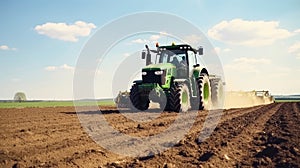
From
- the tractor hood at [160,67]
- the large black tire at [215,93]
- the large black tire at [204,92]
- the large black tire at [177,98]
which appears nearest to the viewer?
the large black tire at [177,98]

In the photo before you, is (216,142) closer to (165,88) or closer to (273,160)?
(273,160)

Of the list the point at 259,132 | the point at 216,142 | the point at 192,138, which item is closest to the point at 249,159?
the point at 216,142

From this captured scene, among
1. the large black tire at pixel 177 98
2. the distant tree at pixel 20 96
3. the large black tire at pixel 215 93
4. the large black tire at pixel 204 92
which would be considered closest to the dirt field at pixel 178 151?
the large black tire at pixel 177 98

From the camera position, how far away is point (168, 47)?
46.0 ft

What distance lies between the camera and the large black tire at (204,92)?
535 inches

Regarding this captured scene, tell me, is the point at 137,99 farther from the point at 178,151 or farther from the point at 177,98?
the point at 178,151

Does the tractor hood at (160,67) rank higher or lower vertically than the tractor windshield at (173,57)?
lower

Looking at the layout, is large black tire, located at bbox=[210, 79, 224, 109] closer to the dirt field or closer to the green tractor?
the green tractor

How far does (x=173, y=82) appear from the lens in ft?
42.2

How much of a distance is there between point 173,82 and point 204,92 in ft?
8.74

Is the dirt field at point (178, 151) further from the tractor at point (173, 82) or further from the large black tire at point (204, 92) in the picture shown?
the large black tire at point (204, 92)

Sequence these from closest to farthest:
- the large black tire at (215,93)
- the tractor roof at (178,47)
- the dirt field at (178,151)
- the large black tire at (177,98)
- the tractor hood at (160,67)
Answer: the dirt field at (178,151) < the large black tire at (177,98) < the tractor hood at (160,67) < the tractor roof at (178,47) < the large black tire at (215,93)

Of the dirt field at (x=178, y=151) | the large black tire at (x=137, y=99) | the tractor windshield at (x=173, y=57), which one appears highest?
the tractor windshield at (x=173, y=57)

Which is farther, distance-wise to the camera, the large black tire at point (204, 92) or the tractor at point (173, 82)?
the large black tire at point (204, 92)
